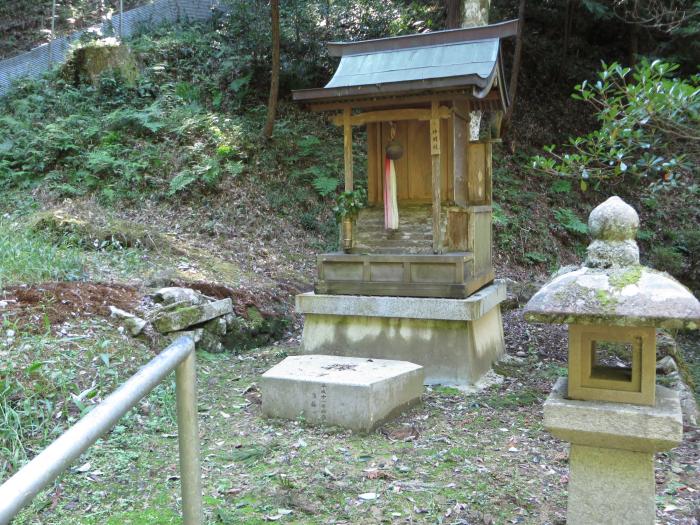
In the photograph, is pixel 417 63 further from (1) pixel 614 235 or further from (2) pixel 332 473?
(2) pixel 332 473

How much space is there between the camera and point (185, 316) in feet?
22.3

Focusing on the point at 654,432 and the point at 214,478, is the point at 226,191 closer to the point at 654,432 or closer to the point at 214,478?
the point at 214,478

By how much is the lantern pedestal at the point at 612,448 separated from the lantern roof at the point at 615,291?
476mm

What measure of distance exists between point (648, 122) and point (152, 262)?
6.98m

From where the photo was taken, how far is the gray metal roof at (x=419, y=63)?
6676 millimetres

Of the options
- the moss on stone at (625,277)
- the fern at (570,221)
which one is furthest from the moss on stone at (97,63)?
the moss on stone at (625,277)

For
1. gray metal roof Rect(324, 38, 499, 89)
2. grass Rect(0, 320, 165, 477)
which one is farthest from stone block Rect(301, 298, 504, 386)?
gray metal roof Rect(324, 38, 499, 89)

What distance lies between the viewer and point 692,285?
37.4 feet

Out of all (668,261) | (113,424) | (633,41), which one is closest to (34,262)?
(113,424)

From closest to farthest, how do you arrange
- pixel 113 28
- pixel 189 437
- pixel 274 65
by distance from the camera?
pixel 189 437
pixel 274 65
pixel 113 28

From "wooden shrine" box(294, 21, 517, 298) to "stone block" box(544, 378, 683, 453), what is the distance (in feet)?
10.7

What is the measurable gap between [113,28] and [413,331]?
16514mm

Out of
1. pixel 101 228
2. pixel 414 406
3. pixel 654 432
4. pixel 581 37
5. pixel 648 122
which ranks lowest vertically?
pixel 414 406

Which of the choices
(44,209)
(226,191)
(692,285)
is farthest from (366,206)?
(692,285)
